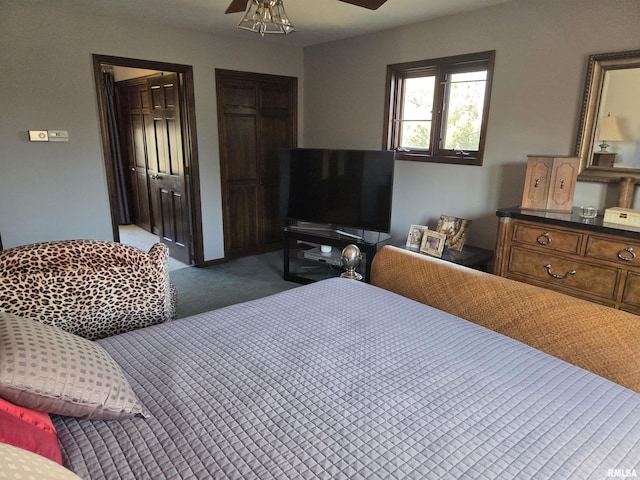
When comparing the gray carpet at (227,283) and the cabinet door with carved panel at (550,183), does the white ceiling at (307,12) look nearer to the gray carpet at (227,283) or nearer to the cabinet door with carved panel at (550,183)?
the cabinet door with carved panel at (550,183)

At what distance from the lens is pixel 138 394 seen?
1237 mm

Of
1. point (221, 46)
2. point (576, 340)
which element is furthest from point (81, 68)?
point (576, 340)

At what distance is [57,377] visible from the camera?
1062mm

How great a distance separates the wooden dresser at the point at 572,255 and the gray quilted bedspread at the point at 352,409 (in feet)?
4.00

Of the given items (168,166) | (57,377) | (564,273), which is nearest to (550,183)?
(564,273)

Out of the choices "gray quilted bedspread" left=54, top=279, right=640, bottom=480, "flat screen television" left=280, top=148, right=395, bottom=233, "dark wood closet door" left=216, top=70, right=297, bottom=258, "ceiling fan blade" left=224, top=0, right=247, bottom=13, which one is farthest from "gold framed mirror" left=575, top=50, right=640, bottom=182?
"dark wood closet door" left=216, top=70, right=297, bottom=258

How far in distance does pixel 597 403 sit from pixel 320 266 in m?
3.46

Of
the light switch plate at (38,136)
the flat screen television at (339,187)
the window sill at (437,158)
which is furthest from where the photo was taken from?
the flat screen television at (339,187)

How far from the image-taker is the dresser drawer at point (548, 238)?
Answer: 7.98 ft

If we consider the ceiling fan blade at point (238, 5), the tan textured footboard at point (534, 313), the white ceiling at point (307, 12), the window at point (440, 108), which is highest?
the white ceiling at point (307, 12)

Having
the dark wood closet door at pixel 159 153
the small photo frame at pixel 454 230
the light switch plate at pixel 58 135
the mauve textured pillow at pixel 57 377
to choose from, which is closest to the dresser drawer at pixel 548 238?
the small photo frame at pixel 454 230

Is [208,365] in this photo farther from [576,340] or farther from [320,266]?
[320,266]

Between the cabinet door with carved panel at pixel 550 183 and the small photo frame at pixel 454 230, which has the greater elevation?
the cabinet door with carved panel at pixel 550 183

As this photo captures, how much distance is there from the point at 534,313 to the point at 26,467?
1.64 meters
